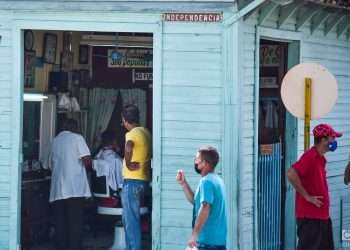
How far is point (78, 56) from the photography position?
46.4 feet

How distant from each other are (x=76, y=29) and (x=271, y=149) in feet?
10.5

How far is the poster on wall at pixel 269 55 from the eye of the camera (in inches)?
512

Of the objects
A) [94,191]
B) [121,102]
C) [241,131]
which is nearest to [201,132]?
[241,131]

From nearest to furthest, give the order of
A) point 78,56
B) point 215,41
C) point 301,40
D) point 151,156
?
point 215,41 < point 151,156 < point 301,40 < point 78,56

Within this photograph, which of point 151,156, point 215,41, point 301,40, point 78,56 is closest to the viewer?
point 215,41

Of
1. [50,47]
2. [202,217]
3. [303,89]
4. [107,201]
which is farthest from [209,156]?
[50,47]

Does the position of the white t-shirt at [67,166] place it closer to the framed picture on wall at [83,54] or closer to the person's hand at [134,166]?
the person's hand at [134,166]

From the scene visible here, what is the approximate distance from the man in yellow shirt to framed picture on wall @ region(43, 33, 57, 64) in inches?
95.7

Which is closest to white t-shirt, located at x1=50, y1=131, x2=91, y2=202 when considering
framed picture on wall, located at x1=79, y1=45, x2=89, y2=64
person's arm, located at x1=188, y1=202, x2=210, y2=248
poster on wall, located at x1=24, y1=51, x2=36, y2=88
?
poster on wall, located at x1=24, y1=51, x2=36, y2=88

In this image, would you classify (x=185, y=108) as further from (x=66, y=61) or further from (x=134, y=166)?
(x=66, y=61)

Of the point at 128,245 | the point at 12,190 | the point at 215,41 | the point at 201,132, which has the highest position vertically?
the point at 215,41

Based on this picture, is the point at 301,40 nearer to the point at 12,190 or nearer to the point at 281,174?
the point at 281,174

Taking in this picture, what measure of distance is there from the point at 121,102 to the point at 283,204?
3284 millimetres

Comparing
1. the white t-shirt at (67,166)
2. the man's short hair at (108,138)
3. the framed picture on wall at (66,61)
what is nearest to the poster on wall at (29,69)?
the framed picture on wall at (66,61)
